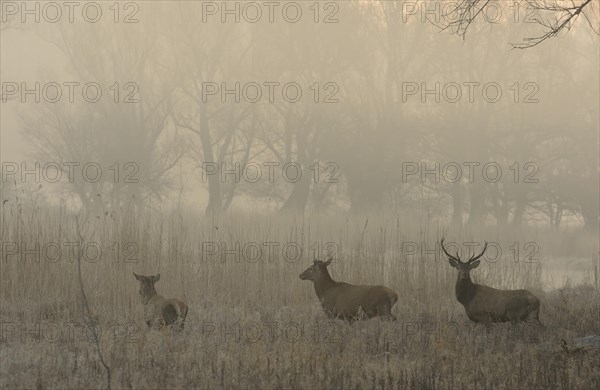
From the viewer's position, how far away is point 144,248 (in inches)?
533

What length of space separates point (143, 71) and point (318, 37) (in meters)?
7.70

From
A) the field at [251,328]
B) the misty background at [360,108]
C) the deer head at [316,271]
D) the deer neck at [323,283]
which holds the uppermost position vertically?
the misty background at [360,108]

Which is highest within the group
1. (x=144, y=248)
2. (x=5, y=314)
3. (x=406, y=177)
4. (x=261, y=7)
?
(x=261, y=7)

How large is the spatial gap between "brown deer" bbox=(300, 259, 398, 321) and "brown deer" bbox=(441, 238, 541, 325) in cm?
97

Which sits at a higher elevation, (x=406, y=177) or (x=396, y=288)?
(x=406, y=177)

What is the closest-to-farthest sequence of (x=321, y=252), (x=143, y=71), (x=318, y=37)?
(x=321, y=252) → (x=318, y=37) → (x=143, y=71)

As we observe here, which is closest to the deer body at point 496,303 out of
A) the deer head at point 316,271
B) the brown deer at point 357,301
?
the brown deer at point 357,301

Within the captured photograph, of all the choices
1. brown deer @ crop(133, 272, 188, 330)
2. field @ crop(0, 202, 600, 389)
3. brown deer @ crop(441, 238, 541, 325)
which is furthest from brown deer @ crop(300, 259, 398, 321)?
brown deer @ crop(133, 272, 188, 330)

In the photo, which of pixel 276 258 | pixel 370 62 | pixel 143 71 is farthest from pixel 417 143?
pixel 276 258

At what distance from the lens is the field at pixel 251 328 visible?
7633 mm

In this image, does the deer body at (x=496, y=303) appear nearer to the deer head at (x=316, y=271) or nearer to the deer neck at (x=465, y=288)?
the deer neck at (x=465, y=288)

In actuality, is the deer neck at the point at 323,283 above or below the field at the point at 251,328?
above

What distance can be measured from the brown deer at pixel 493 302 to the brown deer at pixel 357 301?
97 centimetres

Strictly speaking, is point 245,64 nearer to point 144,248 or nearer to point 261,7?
point 261,7
